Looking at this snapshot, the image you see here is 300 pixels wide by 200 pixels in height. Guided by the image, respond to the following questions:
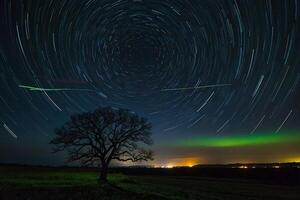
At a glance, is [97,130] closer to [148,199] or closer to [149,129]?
[149,129]

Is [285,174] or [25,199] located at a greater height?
[285,174]

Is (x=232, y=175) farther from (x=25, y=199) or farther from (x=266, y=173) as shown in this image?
(x=25, y=199)

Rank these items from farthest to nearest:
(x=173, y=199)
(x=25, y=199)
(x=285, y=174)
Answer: (x=285, y=174) → (x=173, y=199) → (x=25, y=199)

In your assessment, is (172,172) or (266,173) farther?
(172,172)

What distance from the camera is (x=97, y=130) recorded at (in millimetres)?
46844

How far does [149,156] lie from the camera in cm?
4831

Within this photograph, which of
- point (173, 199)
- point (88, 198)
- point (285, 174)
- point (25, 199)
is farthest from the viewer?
point (285, 174)

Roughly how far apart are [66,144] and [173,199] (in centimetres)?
2609

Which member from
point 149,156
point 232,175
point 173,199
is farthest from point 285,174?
point 173,199

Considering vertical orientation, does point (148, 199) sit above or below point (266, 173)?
below

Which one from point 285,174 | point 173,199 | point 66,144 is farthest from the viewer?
point 285,174

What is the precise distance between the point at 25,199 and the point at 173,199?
9.72 meters

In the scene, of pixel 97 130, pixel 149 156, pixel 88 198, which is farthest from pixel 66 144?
pixel 88 198

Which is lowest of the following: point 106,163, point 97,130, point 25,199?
point 25,199
